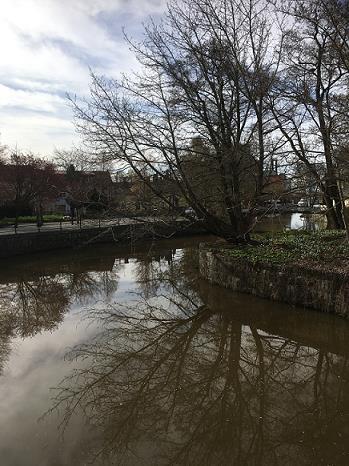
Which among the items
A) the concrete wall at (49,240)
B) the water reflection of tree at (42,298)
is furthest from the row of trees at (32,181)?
the water reflection of tree at (42,298)

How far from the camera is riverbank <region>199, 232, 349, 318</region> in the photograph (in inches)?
421

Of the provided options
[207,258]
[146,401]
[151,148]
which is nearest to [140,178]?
[151,148]

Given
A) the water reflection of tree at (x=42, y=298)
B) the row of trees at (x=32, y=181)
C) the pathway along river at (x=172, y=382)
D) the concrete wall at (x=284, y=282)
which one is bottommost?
the water reflection of tree at (x=42, y=298)

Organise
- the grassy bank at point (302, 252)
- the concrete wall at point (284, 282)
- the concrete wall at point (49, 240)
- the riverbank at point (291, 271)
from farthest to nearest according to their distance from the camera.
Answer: the concrete wall at point (49, 240) < the grassy bank at point (302, 252) < the riverbank at point (291, 271) < the concrete wall at point (284, 282)

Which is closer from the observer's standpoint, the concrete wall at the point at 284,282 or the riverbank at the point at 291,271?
the concrete wall at the point at 284,282

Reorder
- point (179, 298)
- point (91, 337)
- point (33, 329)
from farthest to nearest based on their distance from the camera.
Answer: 1. point (179, 298)
2. point (33, 329)
3. point (91, 337)

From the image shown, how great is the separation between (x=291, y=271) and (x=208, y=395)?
216 inches

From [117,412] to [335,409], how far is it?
299cm

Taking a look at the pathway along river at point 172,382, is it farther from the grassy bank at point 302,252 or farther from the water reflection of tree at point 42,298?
the grassy bank at point 302,252

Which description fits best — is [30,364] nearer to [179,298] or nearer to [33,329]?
[33,329]

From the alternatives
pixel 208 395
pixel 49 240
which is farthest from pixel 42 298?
pixel 49 240

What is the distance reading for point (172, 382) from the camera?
738 centimetres

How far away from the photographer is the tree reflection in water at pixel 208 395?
17.5ft

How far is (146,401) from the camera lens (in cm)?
667
